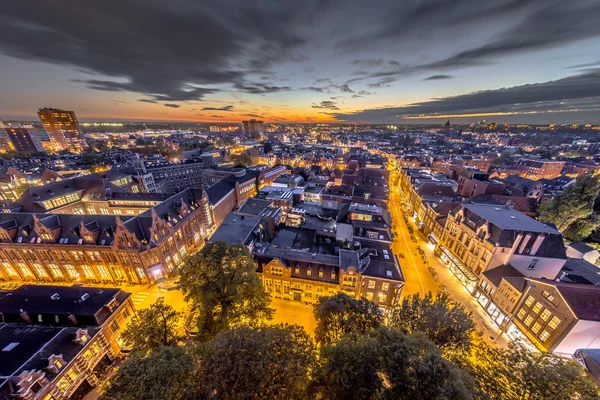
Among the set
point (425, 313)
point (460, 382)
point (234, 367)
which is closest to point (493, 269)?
point (425, 313)

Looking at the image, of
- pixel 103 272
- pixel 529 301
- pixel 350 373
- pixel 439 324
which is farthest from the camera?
pixel 103 272

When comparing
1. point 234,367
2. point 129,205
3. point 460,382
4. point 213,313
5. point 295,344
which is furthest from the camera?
point 129,205

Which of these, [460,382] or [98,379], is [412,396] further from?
[98,379]

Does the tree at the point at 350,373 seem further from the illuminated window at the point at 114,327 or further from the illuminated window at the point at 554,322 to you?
the illuminated window at the point at 114,327

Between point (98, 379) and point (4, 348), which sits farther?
point (98, 379)

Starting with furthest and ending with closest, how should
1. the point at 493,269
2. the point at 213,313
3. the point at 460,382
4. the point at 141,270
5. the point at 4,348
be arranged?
1. the point at 141,270
2. the point at 493,269
3. the point at 213,313
4. the point at 4,348
5. the point at 460,382

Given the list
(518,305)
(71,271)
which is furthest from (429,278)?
(71,271)

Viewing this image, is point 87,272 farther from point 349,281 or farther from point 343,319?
point 349,281
